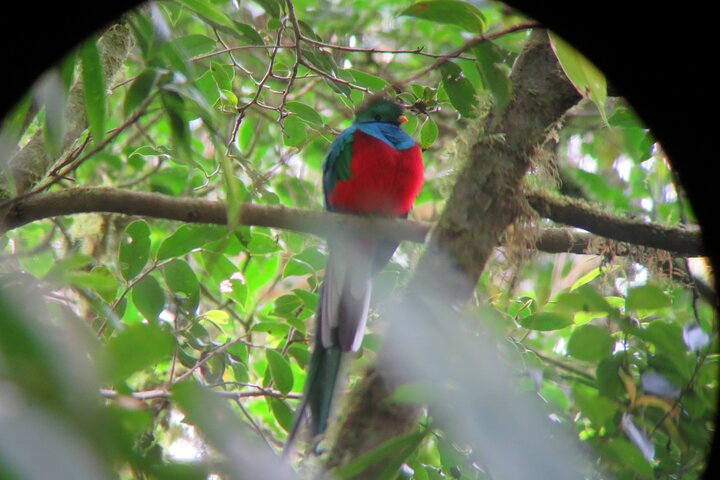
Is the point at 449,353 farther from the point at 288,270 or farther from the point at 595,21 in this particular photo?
the point at 288,270

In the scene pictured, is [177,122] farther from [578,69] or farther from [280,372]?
[280,372]

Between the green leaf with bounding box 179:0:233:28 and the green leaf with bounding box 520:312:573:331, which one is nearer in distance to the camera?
A: the green leaf with bounding box 179:0:233:28

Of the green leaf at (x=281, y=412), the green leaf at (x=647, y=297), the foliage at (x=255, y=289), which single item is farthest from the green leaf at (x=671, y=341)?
the green leaf at (x=281, y=412)

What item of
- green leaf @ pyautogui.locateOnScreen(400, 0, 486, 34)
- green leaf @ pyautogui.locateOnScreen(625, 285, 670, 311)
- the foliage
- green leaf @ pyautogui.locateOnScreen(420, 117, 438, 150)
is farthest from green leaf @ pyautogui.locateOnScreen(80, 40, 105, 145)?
green leaf @ pyautogui.locateOnScreen(420, 117, 438, 150)

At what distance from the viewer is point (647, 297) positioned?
1.25m

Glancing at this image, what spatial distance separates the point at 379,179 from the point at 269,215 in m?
1.15

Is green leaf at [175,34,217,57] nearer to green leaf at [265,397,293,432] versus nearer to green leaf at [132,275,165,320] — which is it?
green leaf at [132,275,165,320]

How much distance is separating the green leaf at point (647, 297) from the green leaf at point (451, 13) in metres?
0.65

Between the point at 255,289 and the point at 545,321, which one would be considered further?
the point at 255,289

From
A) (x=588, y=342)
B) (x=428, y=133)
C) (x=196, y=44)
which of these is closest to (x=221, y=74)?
(x=196, y=44)

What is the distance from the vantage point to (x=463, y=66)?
2.16 metres

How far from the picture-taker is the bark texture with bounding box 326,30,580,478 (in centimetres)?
128

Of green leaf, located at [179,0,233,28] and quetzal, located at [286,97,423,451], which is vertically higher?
green leaf, located at [179,0,233,28]

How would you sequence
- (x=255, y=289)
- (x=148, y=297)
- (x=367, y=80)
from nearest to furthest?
1. (x=148, y=297)
2. (x=367, y=80)
3. (x=255, y=289)
